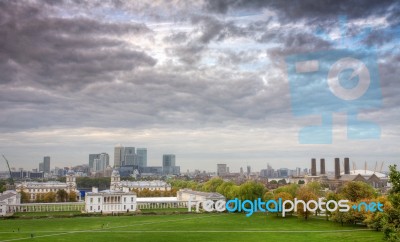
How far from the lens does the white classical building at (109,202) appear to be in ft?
262

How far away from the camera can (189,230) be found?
50.3 meters

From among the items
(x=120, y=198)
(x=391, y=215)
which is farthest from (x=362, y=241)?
(x=120, y=198)

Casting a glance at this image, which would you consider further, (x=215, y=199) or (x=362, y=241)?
(x=215, y=199)

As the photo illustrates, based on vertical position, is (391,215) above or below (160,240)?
above

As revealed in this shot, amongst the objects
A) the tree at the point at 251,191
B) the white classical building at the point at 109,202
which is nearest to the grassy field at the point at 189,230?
the tree at the point at 251,191

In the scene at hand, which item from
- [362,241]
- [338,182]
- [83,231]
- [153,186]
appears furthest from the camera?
[153,186]

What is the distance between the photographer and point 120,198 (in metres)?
82.8

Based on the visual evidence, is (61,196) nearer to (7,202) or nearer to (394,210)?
(7,202)

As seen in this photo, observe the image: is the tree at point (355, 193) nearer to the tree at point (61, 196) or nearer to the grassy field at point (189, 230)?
the grassy field at point (189, 230)

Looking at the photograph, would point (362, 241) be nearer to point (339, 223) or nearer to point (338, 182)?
point (339, 223)

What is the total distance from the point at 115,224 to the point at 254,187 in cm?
2846

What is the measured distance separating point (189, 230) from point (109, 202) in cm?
3556

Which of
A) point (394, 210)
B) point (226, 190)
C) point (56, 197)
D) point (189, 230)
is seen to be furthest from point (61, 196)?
point (394, 210)

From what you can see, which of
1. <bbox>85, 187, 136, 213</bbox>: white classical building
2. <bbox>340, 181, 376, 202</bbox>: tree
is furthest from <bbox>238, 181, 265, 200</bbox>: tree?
<bbox>85, 187, 136, 213</bbox>: white classical building
